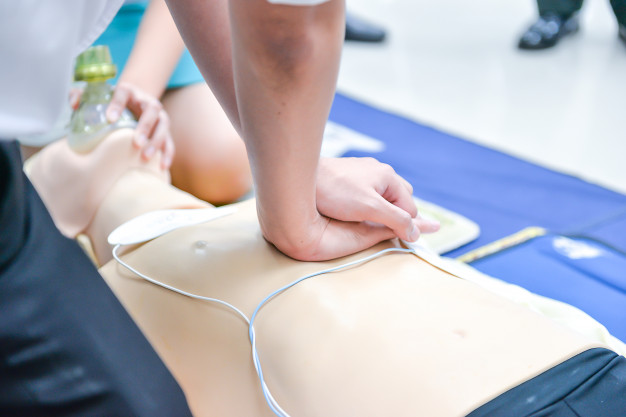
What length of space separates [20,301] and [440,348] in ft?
1.27

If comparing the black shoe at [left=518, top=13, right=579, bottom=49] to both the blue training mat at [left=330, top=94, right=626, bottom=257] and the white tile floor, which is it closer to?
the white tile floor

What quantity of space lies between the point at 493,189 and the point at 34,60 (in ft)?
3.71

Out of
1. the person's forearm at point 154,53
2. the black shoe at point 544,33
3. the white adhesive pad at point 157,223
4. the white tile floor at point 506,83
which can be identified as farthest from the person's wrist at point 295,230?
the black shoe at point 544,33

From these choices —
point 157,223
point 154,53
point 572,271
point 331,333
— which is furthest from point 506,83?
point 331,333

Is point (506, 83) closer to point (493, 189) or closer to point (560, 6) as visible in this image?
point (560, 6)

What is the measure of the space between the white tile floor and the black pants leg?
0.14m

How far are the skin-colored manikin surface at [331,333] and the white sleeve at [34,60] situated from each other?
0.30 m

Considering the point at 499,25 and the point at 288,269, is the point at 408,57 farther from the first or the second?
the point at 288,269

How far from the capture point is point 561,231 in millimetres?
1282

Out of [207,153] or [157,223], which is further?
[207,153]

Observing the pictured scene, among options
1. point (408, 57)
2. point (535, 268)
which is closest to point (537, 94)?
point (408, 57)

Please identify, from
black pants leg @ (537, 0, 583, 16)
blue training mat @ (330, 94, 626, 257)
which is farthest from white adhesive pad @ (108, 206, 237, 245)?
black pants leg @ (537, 0, 583, 16)

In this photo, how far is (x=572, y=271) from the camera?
3.70 ft

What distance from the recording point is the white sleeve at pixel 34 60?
0.52 metres
